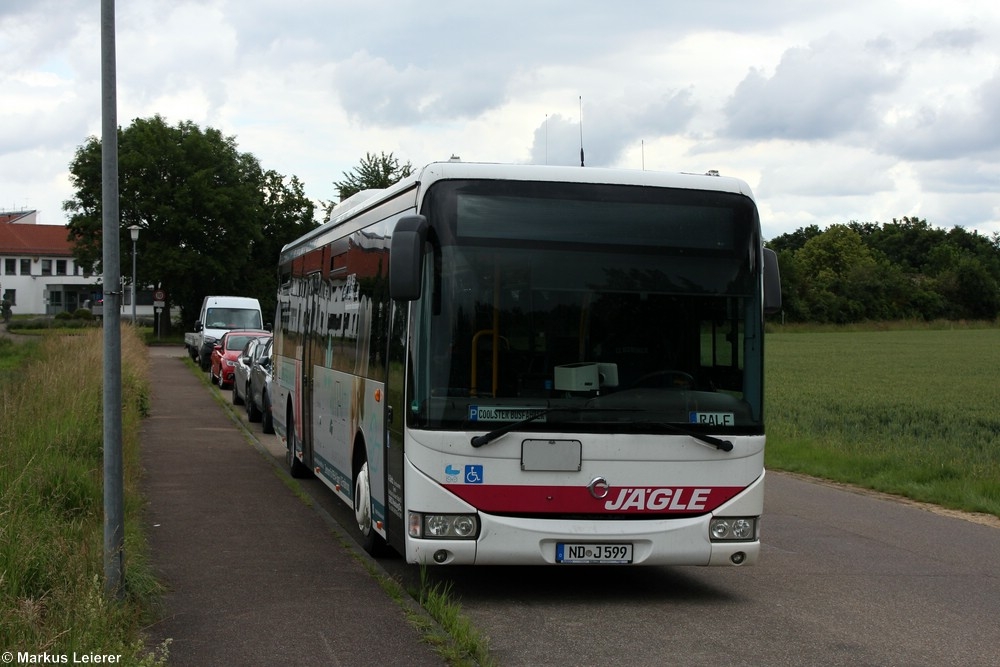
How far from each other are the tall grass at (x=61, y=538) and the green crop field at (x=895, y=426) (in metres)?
9.02

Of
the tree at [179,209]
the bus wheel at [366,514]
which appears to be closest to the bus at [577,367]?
the bus wheel at [366,514]

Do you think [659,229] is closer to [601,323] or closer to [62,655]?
[601,323]

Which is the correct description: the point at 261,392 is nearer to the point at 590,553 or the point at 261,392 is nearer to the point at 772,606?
the point at 590,553

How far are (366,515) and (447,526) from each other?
1.91 metres

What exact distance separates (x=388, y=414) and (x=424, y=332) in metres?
0.98

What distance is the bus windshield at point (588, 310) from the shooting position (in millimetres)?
7629

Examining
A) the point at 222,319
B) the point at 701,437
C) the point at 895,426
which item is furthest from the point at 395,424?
the point at 222,319

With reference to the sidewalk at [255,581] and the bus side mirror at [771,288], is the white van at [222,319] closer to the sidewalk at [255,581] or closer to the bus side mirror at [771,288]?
the sidewalk at [255,581]

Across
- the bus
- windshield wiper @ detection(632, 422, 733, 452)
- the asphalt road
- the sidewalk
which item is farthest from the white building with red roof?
windshield wiper @ detection(632, 422, 733, 452)

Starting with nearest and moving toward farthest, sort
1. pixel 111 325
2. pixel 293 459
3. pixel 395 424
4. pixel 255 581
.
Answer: pixel 111 325 < pixel 395 424 < pixel 255 581 < pixel 293 459

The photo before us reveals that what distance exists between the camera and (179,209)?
70.1m

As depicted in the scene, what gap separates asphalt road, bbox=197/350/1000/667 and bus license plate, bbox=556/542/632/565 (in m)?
0.33

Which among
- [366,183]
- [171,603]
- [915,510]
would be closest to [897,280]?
[366,183]

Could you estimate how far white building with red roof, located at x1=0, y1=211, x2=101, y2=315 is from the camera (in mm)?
117500
